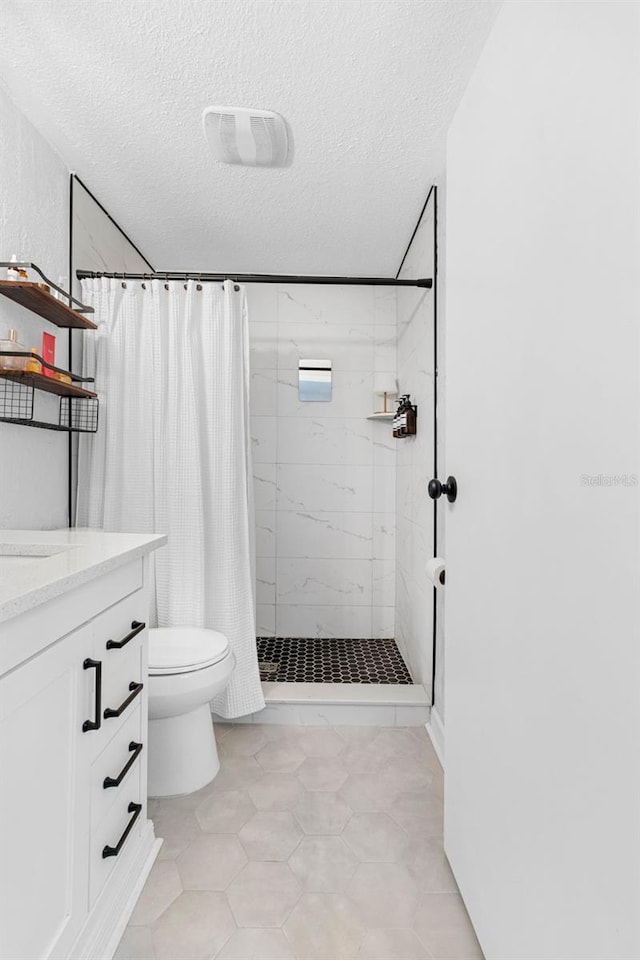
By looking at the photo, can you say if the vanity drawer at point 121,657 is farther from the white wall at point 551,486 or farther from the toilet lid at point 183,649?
the white wall at point 551,486

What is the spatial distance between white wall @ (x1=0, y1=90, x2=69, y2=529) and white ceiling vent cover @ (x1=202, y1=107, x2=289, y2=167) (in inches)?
24.9

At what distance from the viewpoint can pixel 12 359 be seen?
167 cm

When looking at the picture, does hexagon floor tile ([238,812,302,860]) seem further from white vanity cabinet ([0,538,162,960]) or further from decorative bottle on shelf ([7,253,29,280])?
decorative bottle on shelf ([7,253,29,280])

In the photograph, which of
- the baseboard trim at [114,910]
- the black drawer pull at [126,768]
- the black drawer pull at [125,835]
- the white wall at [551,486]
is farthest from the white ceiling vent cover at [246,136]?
the baseboard trim at [114,910]

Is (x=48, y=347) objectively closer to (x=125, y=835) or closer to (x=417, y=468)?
(x=125, y=835)

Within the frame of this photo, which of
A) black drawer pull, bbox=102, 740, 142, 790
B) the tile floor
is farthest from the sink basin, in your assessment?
the tile floor

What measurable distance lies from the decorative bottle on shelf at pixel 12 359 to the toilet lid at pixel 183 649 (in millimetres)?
1040

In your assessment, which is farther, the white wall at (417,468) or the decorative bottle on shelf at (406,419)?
the decorative bottle on shelf at (406,419)

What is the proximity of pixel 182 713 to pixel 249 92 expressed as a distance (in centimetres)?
206

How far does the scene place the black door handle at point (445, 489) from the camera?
4.46 ft

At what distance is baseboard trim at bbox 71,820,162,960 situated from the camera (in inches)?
43.4

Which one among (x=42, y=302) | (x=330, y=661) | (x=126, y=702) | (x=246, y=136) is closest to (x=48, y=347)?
(x=42, y=302)

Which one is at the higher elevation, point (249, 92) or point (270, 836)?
point (249, 92)

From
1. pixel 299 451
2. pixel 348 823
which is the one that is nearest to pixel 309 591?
pixel 299 451
